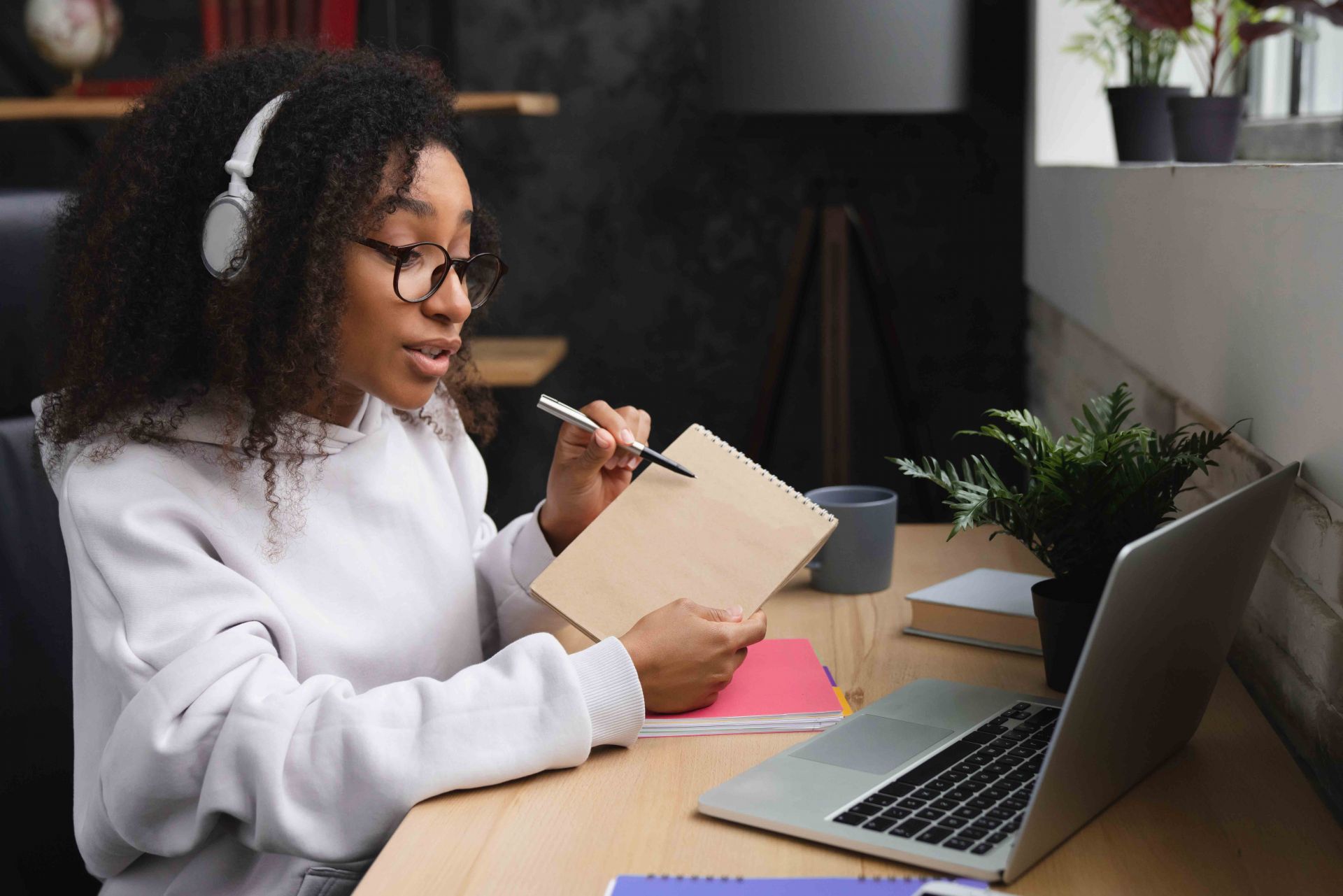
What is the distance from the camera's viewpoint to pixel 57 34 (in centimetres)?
235

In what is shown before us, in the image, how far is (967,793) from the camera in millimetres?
753

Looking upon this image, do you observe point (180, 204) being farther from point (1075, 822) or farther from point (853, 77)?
point (853, 77)

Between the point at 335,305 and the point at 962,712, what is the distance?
1.92ft

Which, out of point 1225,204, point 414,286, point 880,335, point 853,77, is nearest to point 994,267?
point 880,335

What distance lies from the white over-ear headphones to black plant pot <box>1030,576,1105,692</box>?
2.23ft

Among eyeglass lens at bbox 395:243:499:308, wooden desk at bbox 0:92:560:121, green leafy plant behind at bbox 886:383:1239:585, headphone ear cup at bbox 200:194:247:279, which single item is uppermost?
wooden desk at bbox 0:92:560:121

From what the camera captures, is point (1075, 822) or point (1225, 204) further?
point (1225, 204)

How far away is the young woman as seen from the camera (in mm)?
820

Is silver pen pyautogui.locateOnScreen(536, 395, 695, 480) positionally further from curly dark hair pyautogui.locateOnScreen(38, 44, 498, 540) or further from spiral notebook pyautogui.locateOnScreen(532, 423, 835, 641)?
curly dark hair pyautogui.locateOnScreen(38, 44, 498, 540)

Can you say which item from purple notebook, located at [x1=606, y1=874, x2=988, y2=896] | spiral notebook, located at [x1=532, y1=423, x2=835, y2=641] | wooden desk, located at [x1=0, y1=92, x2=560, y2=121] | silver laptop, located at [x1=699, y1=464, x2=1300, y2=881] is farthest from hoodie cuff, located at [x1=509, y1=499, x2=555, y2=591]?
wooden desk, located at [x1=0, y1=92, x2=560, y2=121]

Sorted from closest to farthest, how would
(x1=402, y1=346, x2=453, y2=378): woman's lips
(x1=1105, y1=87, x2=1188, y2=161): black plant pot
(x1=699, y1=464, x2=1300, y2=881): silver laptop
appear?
(x1=699, y1=464, x2=1300, y2=881): silver laptop
(x1=402, y1=346, x2=453, y2=378): woman's lips
(x1=1105, y1=87, x2=1188, y2=161): black plant pot

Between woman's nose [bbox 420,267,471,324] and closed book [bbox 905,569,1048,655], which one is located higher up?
woman's nose [bbox 420,267,471,324]

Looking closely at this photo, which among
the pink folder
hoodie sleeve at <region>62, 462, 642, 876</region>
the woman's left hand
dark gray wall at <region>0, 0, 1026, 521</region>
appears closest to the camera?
hoodie sleeve at <region>62, 462, 642, 876</region>

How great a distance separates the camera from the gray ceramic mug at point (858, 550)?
4.02 feet
